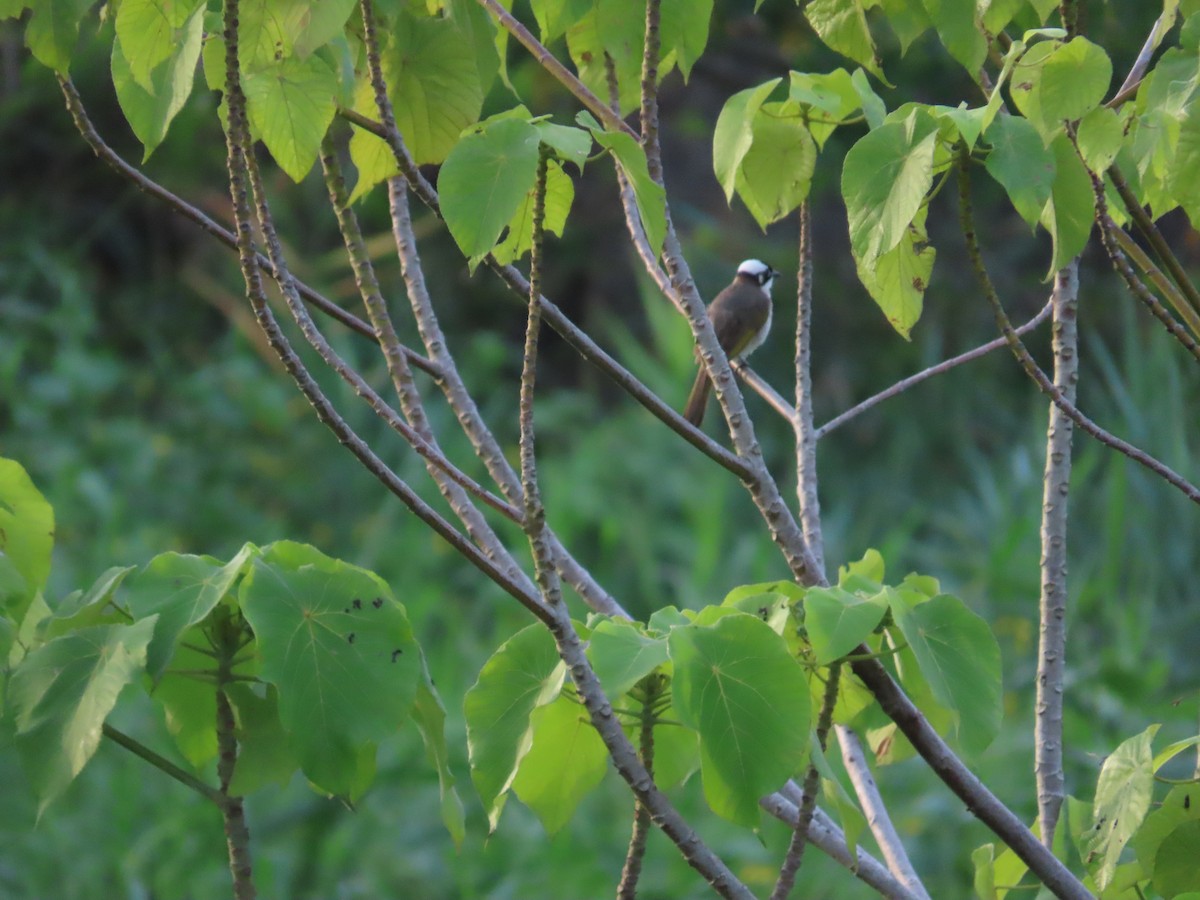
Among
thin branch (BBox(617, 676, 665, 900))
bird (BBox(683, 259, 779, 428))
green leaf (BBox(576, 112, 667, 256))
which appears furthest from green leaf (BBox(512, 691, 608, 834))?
bird (BBox(683, 259, 779, 428))

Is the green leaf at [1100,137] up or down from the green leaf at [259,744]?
up

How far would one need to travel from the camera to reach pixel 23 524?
3.95ft

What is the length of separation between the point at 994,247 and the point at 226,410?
388cm

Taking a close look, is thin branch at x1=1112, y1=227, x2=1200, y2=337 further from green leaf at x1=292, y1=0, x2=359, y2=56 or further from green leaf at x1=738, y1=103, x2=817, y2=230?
green leaf at x1=292, y1=0, x2=359, y2=56

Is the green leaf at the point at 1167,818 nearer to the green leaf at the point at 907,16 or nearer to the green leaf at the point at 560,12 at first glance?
the green leaf at the point at 907,16

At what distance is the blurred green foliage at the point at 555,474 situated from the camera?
136 inches

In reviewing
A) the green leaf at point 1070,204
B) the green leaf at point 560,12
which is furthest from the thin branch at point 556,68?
the green leaf at point 1070,204

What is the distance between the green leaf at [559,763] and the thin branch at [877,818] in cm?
34

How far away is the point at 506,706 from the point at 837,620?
274 millimetres

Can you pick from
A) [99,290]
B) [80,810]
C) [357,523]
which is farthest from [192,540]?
[99,290]

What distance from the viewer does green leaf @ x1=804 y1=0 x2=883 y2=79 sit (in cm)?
137

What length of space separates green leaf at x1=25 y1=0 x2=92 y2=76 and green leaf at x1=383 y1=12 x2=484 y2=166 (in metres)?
0.28

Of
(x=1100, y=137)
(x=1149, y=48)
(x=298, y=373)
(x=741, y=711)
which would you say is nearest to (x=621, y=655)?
(x=741, y=711)

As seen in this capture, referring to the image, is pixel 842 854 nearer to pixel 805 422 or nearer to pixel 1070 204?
pixel 805 422
